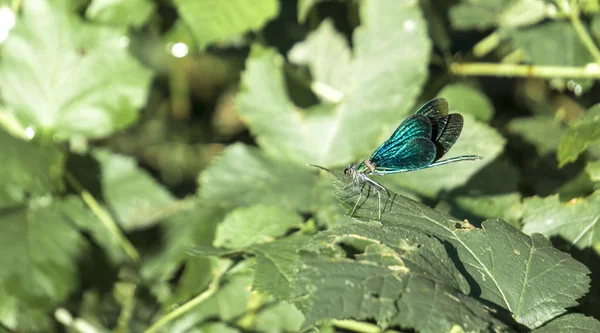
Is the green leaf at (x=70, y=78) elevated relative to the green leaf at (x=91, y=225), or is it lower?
elevated

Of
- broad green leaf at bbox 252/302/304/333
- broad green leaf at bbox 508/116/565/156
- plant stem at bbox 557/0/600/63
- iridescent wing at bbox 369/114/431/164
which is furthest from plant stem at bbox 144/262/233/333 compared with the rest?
plant stem at bbox 557/0/600/63

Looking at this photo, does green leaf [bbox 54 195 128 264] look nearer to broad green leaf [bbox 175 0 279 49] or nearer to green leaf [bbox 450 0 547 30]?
broad green leaf [bbox 175 0 279 49]

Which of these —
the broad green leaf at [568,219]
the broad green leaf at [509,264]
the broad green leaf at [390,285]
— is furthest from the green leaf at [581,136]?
the broad green leaf at [390,285]

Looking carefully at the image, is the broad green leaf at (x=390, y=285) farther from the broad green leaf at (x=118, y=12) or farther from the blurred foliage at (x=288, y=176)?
the broad green leaf at (x=118, y=12)

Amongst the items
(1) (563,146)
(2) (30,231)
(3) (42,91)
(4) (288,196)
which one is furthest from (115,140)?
(1) (563,146)

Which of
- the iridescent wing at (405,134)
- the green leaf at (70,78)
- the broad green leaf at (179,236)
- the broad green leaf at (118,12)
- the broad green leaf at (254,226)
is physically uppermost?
the broad green leaf at (118,12)

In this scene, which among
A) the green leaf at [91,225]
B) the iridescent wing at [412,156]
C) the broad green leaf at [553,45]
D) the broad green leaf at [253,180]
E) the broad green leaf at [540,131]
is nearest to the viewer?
the iridescent wing at [412,156]
